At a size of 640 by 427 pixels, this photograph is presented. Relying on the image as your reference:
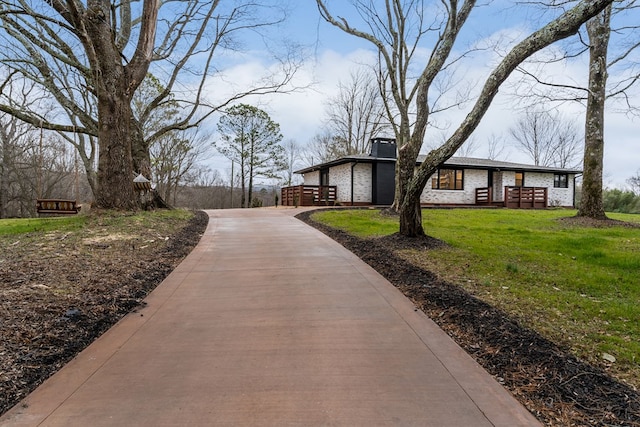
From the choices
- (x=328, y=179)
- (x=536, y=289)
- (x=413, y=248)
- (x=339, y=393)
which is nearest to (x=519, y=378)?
(x=339, y=393)

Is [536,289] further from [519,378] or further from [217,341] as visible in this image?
[217,341]

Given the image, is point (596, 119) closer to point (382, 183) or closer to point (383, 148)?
point (382, 183)

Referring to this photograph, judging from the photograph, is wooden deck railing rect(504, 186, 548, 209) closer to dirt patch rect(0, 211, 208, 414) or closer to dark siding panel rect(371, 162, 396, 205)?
dark siding panel rect(371, 162, 396, 205)

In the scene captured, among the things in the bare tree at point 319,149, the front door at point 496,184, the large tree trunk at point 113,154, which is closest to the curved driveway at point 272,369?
the large tree trunk at point 113,154

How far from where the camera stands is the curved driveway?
1979 millimetres

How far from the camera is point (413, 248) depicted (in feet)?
21.0

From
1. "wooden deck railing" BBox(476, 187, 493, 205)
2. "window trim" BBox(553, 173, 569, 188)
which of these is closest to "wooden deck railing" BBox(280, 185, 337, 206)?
"wooden deck railing" BBox(476, 187, 493, 205)

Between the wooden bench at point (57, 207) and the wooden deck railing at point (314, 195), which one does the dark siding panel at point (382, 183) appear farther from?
the wooden bench at point (57, 207)

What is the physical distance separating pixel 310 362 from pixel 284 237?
5.37 meters

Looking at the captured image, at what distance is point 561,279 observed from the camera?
15.1 ft

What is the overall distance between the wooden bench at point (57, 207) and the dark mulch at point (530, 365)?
10.7 meters

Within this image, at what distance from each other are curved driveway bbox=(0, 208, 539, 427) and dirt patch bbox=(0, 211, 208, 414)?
178mm

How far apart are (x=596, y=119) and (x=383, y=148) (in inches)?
399

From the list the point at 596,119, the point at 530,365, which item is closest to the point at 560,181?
the point at 596,119
